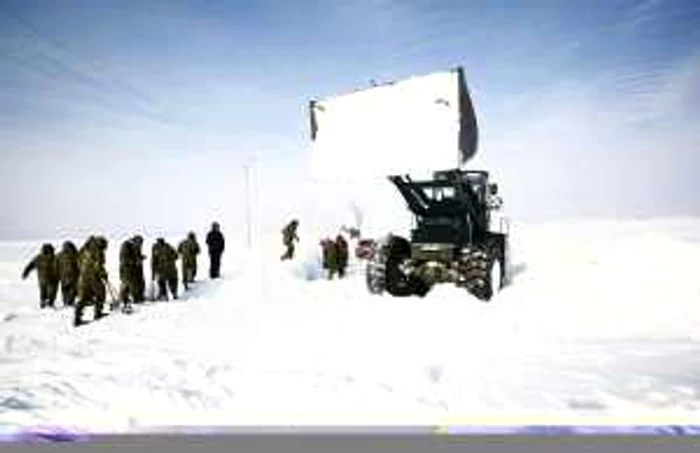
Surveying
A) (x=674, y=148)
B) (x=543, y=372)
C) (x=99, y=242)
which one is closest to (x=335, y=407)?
(x=543, y=372)

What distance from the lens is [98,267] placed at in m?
4.43

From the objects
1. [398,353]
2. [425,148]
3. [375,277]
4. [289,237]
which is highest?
[425,148]

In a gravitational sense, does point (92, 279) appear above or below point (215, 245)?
below

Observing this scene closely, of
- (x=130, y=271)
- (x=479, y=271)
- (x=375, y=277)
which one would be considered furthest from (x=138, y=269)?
(x=479, y=271)

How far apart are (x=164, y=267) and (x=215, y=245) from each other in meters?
0.46

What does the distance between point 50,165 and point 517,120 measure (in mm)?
1964

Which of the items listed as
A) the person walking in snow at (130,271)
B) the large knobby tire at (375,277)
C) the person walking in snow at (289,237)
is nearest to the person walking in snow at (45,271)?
the person walking in snow at (130,271)

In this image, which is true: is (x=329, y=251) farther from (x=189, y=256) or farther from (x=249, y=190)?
(x=249, y=190)

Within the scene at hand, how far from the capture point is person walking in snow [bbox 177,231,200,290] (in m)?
4.58

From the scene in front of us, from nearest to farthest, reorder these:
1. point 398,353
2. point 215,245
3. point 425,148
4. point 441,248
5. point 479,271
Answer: point 398,353 → point 425,148 → point 215,245 → point 479,271 → point 441,248

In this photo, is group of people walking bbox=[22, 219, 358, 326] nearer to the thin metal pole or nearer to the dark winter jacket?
the dark winter jacket

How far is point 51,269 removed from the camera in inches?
176

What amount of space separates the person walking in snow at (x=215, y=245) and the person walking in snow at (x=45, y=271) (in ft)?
2.29

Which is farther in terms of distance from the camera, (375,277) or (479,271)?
(375,277)
